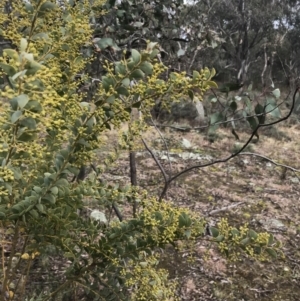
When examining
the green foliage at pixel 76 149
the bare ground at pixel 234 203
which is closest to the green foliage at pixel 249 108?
the green foliage at pixel 76 149

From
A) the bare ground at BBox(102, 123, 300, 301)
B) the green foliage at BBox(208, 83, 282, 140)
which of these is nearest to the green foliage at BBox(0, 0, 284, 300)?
the green foliage at BBox(208, 83, 282, 140)

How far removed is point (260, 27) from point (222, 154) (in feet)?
39.0

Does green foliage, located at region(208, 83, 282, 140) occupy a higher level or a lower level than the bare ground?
higher

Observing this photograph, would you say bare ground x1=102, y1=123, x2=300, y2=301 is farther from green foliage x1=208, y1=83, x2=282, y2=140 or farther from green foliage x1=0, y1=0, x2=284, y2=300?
green foliage x1=0, y1=0, x2=284, y2=300

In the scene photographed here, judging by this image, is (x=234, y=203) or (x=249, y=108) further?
(x=234, y=203)

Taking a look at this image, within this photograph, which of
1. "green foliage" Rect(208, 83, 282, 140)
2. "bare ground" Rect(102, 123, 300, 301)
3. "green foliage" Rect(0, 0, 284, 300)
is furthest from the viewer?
"bare ground" Rect(102, 123, 300, 301)

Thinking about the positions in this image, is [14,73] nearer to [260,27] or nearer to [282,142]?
[282,142]

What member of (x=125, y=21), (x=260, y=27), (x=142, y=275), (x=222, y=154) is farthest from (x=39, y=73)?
(x=260, y=27)

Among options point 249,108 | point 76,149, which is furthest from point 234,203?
point 76,149

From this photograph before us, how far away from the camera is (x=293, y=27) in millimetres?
18219

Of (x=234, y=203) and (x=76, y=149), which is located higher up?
(x=76, y=149)

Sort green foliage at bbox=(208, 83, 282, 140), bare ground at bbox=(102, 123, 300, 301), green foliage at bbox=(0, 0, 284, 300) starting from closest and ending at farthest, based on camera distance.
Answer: green foliage at bbox=(0, 0, 284, 300) → green foliage at bbox=(208, 83, 282, 140) → bare ground at bbox=(102, 123, 300, 301)

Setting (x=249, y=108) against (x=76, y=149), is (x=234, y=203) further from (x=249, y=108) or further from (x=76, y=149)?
(x=76, y=149)

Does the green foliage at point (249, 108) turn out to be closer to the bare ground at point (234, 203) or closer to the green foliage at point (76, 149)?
the green foliage at point (76, 149)
